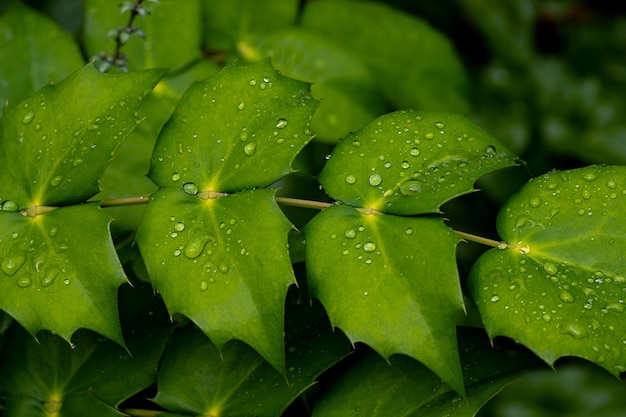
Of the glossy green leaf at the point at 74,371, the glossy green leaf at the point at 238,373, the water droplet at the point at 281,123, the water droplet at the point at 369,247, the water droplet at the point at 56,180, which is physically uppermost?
the water droplet at the point at 281,123

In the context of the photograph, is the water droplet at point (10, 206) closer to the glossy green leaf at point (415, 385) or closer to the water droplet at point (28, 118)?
the water droplet at point (28, 118)

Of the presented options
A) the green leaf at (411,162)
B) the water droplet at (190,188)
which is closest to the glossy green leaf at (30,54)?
the water droplet at (190,188)

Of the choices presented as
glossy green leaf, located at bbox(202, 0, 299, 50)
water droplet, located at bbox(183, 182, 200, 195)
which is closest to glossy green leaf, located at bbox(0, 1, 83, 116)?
glossy green leaf, located at bbox(202, 0, 299, 50)

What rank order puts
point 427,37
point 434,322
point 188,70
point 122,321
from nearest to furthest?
point 434,322 → point 122,321 → point 188,70 → point 427,37

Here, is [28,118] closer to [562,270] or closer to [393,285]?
[393,285]

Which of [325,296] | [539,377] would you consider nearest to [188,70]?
[325,296]

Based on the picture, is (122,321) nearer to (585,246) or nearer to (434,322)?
(434,322)
